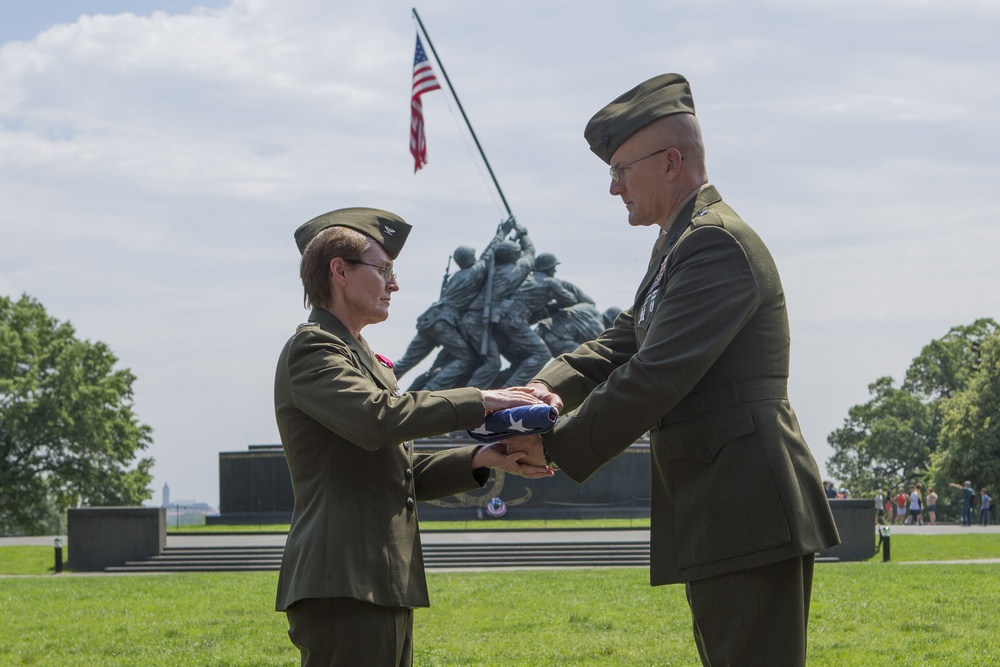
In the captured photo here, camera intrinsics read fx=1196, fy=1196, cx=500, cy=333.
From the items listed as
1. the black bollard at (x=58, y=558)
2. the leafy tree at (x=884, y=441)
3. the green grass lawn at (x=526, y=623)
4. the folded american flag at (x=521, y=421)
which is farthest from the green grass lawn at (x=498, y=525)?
the leafy tree at (x=884, y=441)

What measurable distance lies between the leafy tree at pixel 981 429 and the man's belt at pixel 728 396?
40066 mm

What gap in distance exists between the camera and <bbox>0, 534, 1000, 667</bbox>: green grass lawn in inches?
319

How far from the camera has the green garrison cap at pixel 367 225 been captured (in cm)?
388

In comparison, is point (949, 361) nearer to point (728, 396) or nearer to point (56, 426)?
point (56, 426)

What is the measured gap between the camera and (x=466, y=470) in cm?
419

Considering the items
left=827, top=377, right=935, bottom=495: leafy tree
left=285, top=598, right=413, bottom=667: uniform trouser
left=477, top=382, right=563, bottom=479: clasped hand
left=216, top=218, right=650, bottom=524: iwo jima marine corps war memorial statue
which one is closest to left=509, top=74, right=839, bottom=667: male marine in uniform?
left=477, top=382, right=563, bottom=479: clasped hand

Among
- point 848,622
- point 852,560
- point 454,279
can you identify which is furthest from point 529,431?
point 454,279

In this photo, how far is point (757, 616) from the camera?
3.31 meters

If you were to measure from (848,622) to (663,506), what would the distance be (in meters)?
6.39

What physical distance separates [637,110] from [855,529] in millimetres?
17503

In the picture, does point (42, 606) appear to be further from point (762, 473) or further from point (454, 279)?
point (454, 279)

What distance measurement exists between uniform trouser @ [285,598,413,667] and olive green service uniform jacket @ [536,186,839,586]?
74cm

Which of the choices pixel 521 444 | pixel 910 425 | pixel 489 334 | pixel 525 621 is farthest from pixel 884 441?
pixel 521 444

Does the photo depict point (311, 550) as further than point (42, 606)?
No
